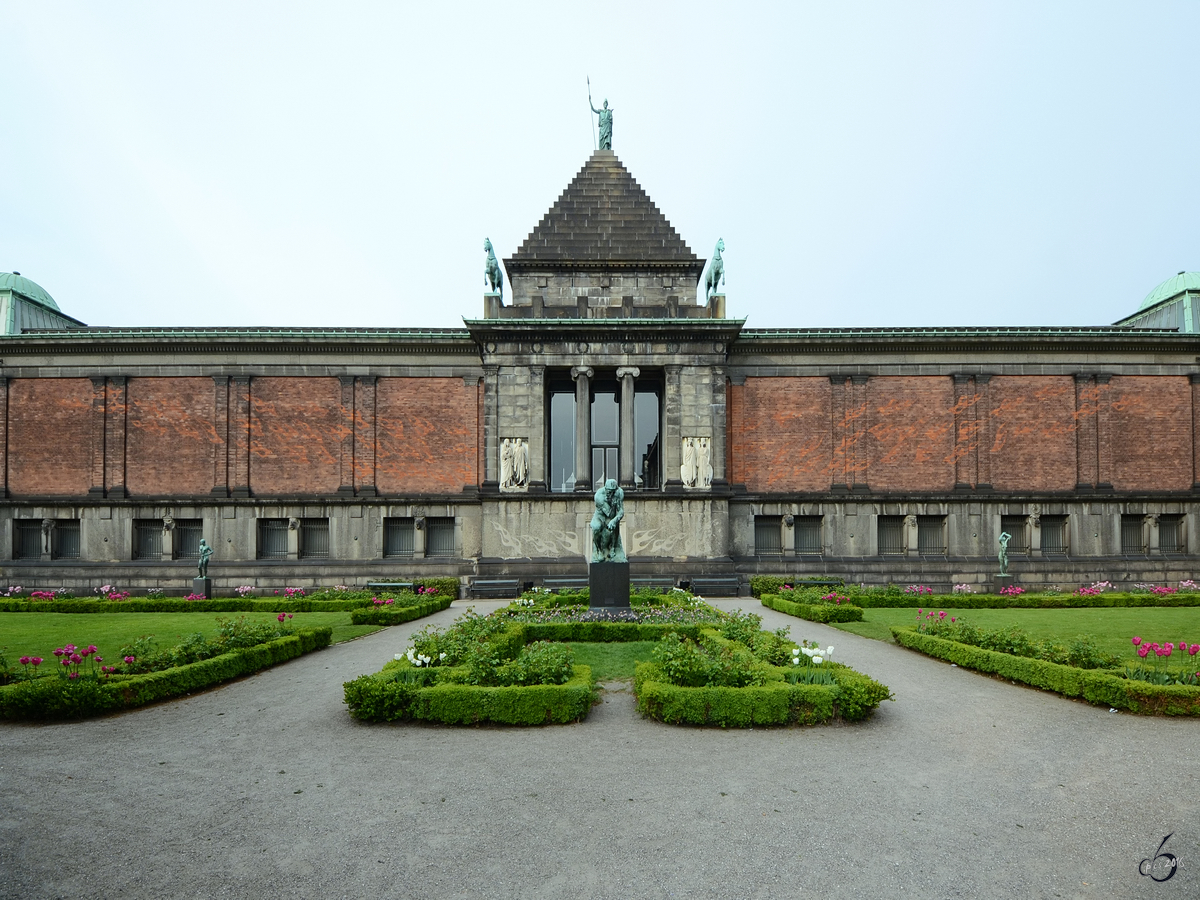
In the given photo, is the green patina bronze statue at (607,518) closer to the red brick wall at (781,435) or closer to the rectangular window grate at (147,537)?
the red brick wall at (781,435)

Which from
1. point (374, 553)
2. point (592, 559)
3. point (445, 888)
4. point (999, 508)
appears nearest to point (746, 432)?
point (999, 508)

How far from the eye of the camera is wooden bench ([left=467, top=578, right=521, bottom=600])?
101ft

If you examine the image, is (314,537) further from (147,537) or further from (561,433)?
(561,433)

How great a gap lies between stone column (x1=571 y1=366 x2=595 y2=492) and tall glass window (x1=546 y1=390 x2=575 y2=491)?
11.0 feet

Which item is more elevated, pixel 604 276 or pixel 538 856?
pixel 604 276

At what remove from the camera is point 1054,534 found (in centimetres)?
3516

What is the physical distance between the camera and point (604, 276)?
35375 mm

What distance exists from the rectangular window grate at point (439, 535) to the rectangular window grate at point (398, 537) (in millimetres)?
867

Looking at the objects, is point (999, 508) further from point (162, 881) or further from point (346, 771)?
point (162, 881)

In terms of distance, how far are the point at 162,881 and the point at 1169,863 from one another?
30.8 ft

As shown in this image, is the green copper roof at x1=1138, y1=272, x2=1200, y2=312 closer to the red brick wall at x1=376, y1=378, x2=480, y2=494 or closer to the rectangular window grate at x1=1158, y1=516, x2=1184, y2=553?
the rectangular window grate at x1=1158, y1=516, x2=1184, y2=553

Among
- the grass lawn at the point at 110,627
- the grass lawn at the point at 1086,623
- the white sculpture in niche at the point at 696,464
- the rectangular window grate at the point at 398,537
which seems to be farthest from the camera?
the rectangular window grate at the point at 398,537

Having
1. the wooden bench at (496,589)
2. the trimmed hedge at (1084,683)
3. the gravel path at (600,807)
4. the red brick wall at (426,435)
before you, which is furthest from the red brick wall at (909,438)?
the gravel path at (600,807)

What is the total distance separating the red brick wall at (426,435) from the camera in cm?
3509
